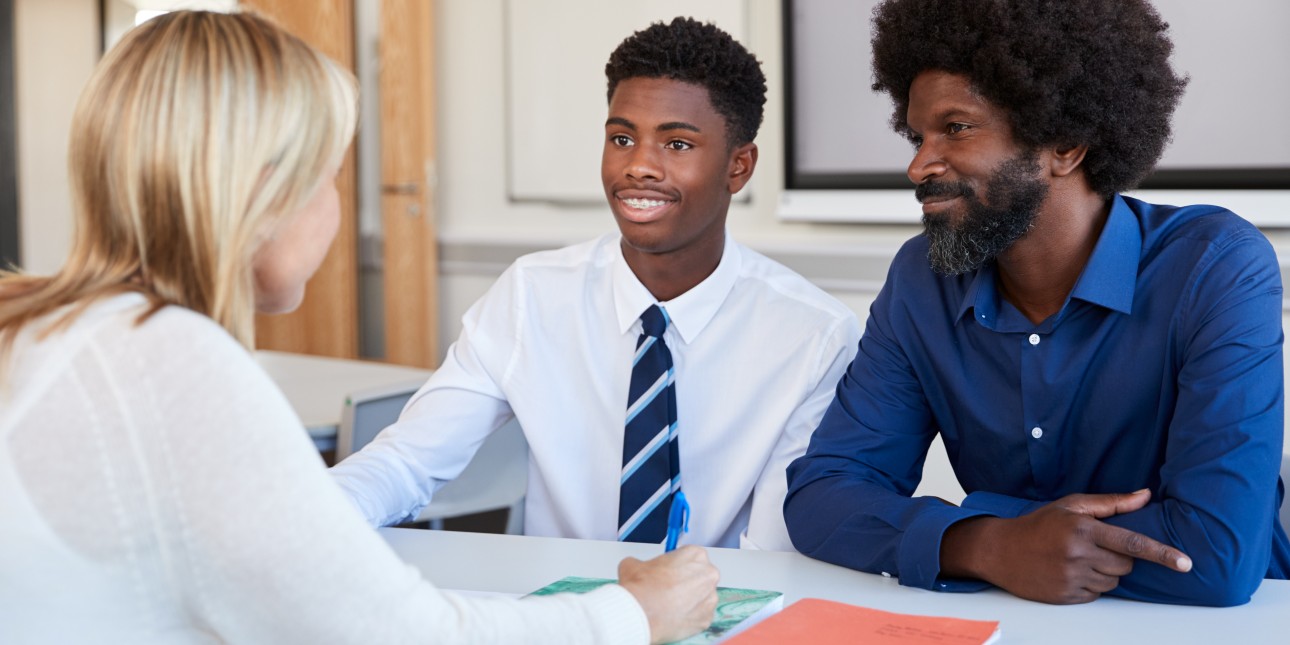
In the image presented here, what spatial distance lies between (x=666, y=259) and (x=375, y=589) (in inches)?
43.7

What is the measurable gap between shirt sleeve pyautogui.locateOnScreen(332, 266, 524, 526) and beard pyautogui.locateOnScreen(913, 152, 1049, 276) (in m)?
0.69

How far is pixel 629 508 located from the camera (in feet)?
5.81

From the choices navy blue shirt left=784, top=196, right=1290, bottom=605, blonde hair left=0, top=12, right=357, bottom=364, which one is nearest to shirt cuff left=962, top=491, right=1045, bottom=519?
navy blue shirt left=784, top=196, right=1290, bottom=605

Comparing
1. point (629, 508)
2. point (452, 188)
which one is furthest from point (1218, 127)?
point (452, 188)

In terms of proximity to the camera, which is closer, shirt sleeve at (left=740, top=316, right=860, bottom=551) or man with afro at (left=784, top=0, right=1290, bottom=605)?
man with afro at (left=784, top=0, right=1290, bottom=605)

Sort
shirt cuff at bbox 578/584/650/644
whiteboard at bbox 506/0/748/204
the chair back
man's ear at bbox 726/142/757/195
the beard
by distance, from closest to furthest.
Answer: shirt cuff at bbox 578/584/650/644 < the beard < man's ear at bbox 726/142/757/195 < the chair back < whiteboard at bbox 506/0/748/204

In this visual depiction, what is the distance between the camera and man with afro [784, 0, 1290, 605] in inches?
51.6

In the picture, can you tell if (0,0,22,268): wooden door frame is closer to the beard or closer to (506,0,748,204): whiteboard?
(506,0,748,204): whiteboard

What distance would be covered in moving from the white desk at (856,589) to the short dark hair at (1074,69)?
589 millimetres

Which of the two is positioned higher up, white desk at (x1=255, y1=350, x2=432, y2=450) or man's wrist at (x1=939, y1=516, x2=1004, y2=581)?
man's wrist at (x1=939, y1=516, x2=1004, y2=581)

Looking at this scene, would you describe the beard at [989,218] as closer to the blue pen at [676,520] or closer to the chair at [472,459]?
the blue pen at [676,520]

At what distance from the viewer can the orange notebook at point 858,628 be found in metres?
1.09

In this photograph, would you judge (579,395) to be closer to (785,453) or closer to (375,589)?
(785,453)

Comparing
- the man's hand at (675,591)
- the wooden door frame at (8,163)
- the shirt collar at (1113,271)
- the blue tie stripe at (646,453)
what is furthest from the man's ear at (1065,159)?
the wooden door frame at (8,163)
